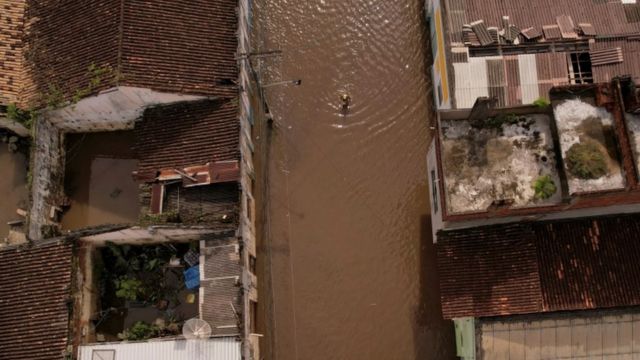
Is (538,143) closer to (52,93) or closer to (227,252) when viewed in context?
(227,252)

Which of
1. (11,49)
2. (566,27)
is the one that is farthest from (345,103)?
(11,49)

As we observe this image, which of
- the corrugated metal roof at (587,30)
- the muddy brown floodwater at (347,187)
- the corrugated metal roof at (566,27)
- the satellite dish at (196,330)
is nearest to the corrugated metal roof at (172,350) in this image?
the satellite dish at (196,330)

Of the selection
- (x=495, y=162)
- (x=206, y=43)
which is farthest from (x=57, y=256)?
(x=495, y=162)

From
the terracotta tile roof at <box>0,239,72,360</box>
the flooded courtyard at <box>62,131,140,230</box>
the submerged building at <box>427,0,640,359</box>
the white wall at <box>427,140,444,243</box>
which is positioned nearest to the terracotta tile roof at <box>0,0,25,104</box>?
the flooded courtyard at <box>62,131,140,230</box>

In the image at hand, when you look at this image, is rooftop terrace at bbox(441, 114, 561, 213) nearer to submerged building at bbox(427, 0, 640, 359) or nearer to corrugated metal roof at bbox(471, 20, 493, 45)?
submerged building at bbox(427, 0, 640, 359)

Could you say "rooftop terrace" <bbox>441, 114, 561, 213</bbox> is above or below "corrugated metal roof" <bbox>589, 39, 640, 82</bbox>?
below

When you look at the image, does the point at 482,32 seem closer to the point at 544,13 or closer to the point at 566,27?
the point at 544,13
